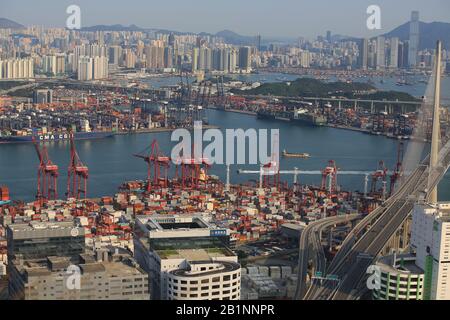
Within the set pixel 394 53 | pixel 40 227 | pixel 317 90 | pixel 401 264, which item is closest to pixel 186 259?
pixel 40 227

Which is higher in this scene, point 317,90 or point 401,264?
point 317,90

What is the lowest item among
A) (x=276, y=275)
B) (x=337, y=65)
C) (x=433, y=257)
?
(x=276, y=275)

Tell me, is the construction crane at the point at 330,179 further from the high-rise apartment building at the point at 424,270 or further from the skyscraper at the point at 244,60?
the skyscraper at the point at 244,60

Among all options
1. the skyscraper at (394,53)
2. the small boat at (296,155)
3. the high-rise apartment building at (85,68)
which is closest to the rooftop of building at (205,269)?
the small boat at (296,155)

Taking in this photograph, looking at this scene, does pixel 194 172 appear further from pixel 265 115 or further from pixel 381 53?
pixel 381 53

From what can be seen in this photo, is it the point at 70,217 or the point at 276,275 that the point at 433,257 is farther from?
the point at 70,217

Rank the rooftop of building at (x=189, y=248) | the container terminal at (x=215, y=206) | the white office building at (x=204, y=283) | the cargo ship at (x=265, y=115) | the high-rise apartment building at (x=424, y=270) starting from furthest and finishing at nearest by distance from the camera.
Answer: the cargo ship at (x=265, y=115) → the container terminal at (x=215, y=206) → the rooftop of building at (x=189, y=248) → the high-rise apartment building at (x=424, y=270) → the white office building at (x=204, y=283)

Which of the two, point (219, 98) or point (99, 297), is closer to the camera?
point (99, 297)
